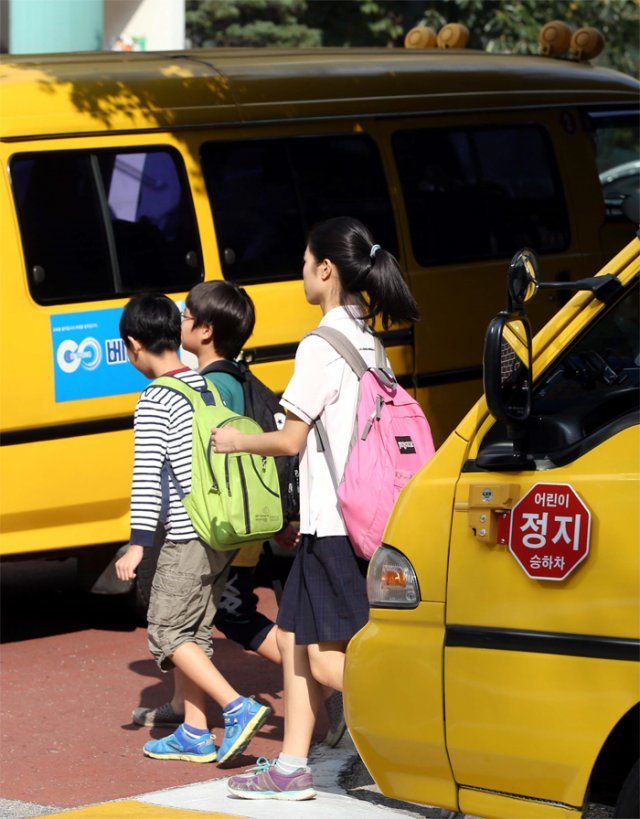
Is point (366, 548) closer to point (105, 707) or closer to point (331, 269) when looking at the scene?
point (331, 269)

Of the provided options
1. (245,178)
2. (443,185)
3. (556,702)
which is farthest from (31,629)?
(556,702)

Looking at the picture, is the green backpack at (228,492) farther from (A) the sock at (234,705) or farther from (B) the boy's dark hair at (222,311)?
(A) the sock at (234,705)

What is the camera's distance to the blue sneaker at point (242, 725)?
210 inches

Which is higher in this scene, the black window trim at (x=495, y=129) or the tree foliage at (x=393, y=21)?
the tree foliage at (x=393, y=21)

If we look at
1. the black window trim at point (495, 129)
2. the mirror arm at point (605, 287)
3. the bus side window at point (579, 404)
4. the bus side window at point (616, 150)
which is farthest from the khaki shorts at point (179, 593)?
the bus side window at point (616, 150)

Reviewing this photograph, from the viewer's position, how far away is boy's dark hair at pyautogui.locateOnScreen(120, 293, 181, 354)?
18.4 feet

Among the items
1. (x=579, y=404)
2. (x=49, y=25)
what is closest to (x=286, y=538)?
(x=579, y=404)

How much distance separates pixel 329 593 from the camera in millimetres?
4805

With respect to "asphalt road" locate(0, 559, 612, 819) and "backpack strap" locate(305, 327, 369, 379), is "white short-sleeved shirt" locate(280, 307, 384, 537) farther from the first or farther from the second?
"asphalt road" locate(0, 559, 612, 819)

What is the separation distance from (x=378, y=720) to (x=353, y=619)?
0.86m

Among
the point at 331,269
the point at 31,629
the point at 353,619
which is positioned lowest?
the point at 31,629

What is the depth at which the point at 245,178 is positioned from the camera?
761 cm

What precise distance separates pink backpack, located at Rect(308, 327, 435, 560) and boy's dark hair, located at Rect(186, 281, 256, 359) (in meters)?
0.82

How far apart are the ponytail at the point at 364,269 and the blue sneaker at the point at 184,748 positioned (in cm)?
176
